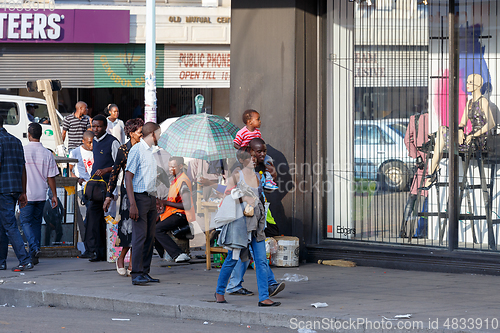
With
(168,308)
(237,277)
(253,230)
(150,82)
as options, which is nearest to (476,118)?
(253,230)

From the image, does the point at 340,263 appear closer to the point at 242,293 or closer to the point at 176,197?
the point at 242,293

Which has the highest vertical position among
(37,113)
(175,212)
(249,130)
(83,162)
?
(37,113)

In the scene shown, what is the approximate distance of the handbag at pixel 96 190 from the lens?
30.1 ft

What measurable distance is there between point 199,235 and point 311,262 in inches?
97.0

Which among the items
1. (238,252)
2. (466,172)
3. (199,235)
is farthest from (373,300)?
(199,235)

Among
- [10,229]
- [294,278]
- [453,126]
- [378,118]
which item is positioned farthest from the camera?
[378,118]

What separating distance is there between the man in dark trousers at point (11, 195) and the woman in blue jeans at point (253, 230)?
3348 millimetres

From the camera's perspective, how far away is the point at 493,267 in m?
7.60

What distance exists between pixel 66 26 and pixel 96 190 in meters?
11.0

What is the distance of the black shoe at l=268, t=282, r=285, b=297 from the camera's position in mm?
6179

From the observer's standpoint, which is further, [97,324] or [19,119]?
[19,119]

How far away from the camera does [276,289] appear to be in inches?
244

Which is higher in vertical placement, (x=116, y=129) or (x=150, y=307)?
(x=116, y=129)

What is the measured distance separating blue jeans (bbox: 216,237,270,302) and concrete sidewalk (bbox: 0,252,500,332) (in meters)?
0.16
